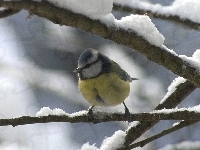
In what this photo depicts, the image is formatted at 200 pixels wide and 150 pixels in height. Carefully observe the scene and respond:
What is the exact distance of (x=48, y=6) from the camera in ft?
1.02

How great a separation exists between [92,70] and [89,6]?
0.59 m

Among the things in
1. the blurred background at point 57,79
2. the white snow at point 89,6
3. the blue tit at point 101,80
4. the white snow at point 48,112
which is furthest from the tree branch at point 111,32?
the blurred background at point 57,79

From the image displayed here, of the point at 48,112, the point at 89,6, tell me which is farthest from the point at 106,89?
the point at 89,6

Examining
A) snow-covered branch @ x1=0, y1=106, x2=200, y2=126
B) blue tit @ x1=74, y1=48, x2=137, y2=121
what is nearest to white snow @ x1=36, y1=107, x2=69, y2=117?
snow-covered branch @ x1=0, y1=106, x2=200, y2=126

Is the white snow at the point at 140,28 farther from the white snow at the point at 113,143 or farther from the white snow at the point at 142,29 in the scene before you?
the white snow at the point at 113,143

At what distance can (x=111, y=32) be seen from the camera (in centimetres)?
36

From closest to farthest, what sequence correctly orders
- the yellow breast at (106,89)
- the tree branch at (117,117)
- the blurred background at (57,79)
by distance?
the tree branch at (117,117), the yellow breast at (106,89), the blurred background at (57,79)

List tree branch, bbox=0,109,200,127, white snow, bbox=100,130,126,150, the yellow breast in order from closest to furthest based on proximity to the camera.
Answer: tree branch, bbox=0,109,200,127 < white snow, bbox=100,130,126,150 < the yellow breast

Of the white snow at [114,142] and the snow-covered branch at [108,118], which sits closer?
the snow-covered branch at [108,118]

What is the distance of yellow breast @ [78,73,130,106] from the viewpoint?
0.84 m

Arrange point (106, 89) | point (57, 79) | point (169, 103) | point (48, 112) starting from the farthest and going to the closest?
1. point (57, 79)
2. point (106, 89)
3. point (169, 103)
4. point (48, 112)

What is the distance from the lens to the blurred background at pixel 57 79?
3.30 ft

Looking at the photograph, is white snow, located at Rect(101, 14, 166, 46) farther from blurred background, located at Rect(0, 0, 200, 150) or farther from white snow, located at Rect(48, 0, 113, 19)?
blurred background, located at Rect(0, 0, 200, 150)

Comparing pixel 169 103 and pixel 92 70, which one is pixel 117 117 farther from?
pixel 92 70
